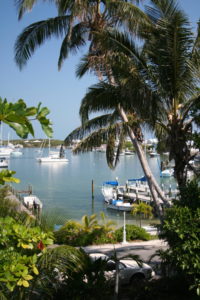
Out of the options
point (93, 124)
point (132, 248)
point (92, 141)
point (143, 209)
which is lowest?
point (143, 209)

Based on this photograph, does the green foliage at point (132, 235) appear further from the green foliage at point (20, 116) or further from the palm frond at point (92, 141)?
the green foliage at point (20, 116)

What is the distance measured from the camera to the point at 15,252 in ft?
12.9

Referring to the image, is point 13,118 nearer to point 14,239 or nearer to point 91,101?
point 14,239

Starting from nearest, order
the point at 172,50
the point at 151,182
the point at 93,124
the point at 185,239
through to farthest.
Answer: the point at 185,239 < the point at 172,50 < the point at 151,182 < the point at 93,124

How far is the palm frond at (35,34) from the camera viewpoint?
12969 mm

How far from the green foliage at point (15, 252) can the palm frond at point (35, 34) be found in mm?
10438

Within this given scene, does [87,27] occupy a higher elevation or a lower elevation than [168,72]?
higher

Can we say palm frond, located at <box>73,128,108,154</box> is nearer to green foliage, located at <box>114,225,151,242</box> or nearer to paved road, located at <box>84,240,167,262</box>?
paved road, located at <box>84,240,167,262</box>

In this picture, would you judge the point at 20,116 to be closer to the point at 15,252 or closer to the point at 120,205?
the point at 15,252

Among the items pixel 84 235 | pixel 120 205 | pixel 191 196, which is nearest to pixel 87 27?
pixel 191 196

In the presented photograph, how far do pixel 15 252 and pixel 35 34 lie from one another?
11.0 metres

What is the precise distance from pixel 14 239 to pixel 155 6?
7902mm

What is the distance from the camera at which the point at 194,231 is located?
237 inches

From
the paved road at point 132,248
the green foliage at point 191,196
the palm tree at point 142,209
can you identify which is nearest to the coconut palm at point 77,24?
the green foliage at point 191,196
